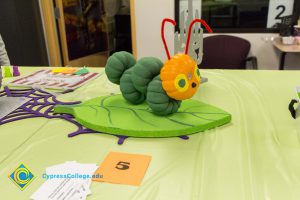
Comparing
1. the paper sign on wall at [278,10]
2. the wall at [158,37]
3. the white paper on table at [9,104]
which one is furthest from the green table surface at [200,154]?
the paper sign on wall at [278,10]

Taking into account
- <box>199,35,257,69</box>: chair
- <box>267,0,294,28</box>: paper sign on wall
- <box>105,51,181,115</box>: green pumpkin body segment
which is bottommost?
<box>199,35,257,69</box>: chair

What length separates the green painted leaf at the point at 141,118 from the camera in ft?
2.95

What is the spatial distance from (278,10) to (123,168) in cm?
253

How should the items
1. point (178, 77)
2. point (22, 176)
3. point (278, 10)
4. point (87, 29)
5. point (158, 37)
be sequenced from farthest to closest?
point (87, 29) → point (158, 37) → point (278, 10) → point (178, 77) → point (22, 176)

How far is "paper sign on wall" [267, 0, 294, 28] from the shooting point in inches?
105

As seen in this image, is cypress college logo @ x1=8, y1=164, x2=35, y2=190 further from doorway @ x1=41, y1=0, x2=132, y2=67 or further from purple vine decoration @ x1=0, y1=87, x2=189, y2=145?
doorway @ x1=41, y1=0, x2=132, y2=67

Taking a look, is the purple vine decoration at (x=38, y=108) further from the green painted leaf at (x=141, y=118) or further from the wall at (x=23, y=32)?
the wall at (x=23, y=32)

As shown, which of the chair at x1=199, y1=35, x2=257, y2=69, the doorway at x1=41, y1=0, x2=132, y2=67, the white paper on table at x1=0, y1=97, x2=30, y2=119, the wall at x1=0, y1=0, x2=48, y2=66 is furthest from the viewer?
the doorway at x1=41, y1=0, x2=132, y2=67

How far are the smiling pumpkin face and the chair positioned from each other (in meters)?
1.54

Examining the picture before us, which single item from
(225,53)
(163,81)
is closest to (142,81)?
(163,81)

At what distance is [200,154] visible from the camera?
0.80m

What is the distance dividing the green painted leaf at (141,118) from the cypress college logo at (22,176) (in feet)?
0.84

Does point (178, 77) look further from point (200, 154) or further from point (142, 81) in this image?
point (200, 154)

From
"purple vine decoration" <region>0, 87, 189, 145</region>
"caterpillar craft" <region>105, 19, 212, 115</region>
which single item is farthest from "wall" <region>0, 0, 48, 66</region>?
"caterpillar craft" <region>105, 19, 212, 115</region>
